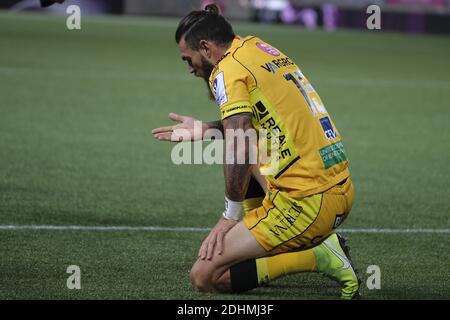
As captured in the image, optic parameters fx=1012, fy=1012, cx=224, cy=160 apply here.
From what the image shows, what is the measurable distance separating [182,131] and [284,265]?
1.00m

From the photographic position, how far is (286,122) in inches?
218

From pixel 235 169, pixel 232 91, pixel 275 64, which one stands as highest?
pixel 275 64

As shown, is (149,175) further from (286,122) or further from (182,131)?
(286,122)

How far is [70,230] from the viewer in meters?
7.57

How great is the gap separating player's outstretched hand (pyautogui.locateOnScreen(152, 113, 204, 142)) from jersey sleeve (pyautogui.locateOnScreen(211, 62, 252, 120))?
528 mm

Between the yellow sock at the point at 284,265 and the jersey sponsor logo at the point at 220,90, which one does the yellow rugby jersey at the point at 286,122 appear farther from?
the yellow sock at the point at 284,265

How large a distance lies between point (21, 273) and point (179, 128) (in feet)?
4.35

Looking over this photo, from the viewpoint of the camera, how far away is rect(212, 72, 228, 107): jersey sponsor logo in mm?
5461

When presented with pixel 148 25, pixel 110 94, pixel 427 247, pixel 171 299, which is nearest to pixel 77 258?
pixel 171 299

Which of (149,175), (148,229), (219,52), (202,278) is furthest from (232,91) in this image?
(149,175)

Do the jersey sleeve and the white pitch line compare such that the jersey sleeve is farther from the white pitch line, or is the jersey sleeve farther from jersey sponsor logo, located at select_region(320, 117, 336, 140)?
the white pitch line

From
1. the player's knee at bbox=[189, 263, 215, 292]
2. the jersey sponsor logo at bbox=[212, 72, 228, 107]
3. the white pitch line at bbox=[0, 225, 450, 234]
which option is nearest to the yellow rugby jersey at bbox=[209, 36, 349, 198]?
the jersey sponsor logo at bbox=[212, 72, 228, 107]

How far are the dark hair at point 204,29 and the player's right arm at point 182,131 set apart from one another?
0.54m

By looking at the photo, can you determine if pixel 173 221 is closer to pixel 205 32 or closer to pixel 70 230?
pixel 70 230
